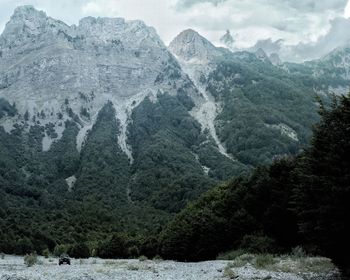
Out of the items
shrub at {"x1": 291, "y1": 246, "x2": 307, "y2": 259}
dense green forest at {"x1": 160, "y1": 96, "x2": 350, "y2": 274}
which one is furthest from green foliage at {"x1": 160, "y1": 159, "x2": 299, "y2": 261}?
shrub at {"x1": 291, "y1": 246, "x2": 307, "y2": 259}

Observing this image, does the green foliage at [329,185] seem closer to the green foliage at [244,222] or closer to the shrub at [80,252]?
the green foliage at [244,222]

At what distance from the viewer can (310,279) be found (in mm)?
36625

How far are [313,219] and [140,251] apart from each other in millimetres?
74869

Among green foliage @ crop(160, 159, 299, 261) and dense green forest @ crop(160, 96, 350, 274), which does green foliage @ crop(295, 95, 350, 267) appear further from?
green foliage @ crop(160, 159, 299, 261)

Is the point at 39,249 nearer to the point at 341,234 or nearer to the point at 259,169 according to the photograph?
the point at 259,169

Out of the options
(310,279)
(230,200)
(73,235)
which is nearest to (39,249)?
(73,235)

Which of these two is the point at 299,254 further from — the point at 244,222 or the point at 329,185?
the point at 244,222

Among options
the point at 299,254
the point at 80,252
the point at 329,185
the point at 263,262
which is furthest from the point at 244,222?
the point at 80,252

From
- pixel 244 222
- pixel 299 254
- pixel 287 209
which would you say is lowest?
pixel 299 254

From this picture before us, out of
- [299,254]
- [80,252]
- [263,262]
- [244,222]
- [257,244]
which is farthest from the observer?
[80,252]

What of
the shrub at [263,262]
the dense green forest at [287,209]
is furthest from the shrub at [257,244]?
the shrub at [263,262]

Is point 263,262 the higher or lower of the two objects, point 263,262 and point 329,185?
the lower

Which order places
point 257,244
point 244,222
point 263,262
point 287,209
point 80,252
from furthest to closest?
1. point 80,252
2. point 244,222
3. point 257,244
4. point 287,209
5. point 263,262

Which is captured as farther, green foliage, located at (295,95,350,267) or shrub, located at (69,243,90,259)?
shrub, located at (69,243,90,259)
